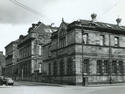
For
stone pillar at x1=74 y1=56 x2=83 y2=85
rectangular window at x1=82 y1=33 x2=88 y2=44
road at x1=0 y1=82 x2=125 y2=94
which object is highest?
rectangular window at x1=82 y1=33 x2=88 y2=44

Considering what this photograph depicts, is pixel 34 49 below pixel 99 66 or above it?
above

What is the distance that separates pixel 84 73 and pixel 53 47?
1264 cm

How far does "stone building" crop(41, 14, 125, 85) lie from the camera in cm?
4122

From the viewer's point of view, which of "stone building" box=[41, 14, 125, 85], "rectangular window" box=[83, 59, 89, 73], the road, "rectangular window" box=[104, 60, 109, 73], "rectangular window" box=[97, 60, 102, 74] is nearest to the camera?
the road

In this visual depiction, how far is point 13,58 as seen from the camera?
307ft

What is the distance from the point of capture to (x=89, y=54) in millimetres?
42000

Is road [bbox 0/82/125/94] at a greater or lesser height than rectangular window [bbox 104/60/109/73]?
lesser

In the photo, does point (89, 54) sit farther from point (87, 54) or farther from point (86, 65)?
point (86, 65)

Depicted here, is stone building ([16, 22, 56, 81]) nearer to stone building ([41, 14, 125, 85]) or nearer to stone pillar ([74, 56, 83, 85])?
stone building ([41, 14, 125, 85])

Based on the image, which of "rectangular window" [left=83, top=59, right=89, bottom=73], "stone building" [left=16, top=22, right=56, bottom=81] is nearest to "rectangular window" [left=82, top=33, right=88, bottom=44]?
"rectangular window" [left=83, top=59, right=89, bottom=73]

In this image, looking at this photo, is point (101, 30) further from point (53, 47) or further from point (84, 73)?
point (53, 47)

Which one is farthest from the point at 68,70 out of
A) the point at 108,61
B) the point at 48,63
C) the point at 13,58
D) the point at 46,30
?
the point at 13,58

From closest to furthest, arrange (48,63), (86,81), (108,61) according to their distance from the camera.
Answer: (86,81) → (108,61) → (48,63)

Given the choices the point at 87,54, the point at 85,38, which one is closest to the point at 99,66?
the point at 87,54
